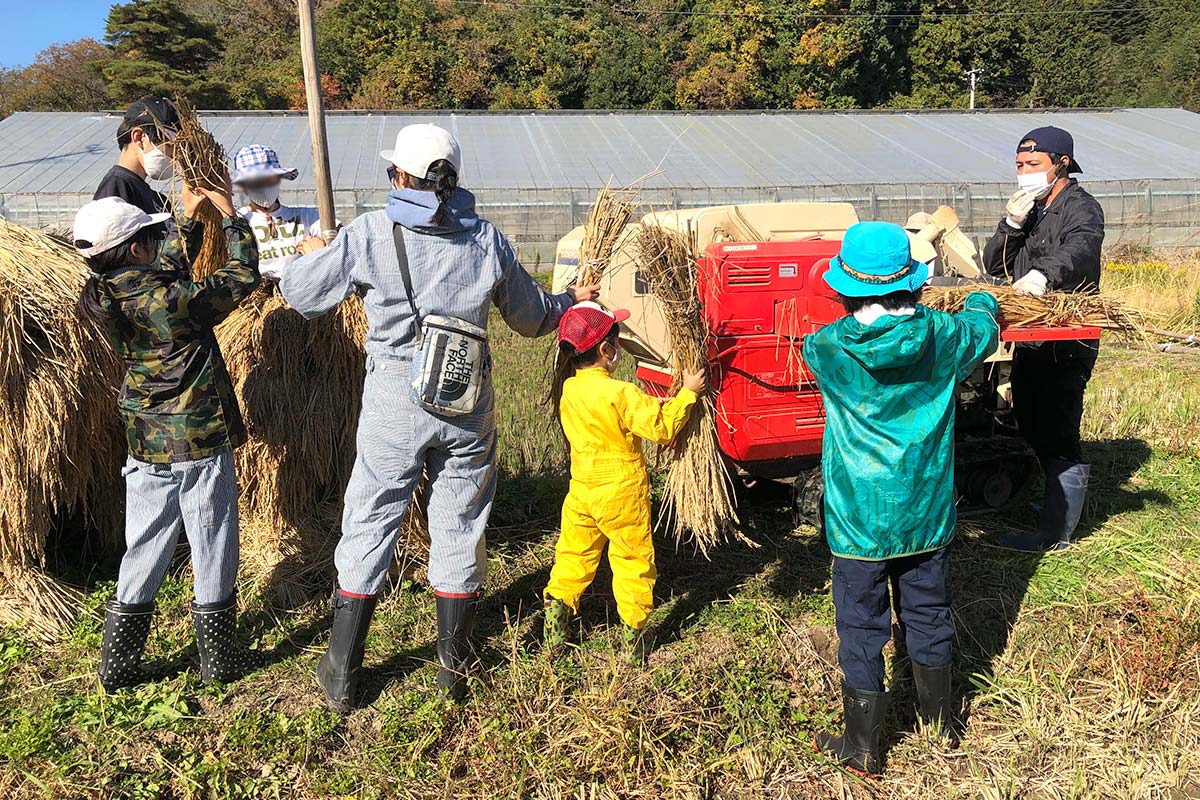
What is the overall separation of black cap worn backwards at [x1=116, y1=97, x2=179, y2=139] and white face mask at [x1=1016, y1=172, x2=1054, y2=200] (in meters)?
3.69

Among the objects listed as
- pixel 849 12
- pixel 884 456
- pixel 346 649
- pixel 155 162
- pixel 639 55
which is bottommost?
pixel 346 649

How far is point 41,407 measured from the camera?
3.37 metres

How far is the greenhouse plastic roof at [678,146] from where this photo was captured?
663 inches

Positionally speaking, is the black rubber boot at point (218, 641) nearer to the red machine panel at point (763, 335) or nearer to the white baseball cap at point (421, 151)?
the white baseball cap at point (421, 151)

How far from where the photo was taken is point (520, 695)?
2.90 m

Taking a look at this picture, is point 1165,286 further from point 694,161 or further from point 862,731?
point 694,161

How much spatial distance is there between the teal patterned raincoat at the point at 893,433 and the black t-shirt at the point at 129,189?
2826 mm

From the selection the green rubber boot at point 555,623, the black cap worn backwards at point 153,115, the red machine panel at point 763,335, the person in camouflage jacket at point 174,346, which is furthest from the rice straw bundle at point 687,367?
the black cap worn backwards at point 153,115

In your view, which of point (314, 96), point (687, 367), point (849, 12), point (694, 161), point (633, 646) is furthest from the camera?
point (849, 12)

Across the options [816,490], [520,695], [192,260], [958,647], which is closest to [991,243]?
[816,490]

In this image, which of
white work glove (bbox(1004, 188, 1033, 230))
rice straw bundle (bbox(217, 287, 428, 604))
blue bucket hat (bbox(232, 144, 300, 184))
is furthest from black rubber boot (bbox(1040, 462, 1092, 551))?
blue bucket hat (bbox(232, 144, 300, 184))

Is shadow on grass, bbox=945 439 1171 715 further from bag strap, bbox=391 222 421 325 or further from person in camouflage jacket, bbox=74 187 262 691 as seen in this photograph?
person in camouflage jacket, bbox=74 187 262 691

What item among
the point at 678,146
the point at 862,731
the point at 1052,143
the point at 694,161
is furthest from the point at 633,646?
the point at 678,146

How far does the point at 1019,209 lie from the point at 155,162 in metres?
3.78
